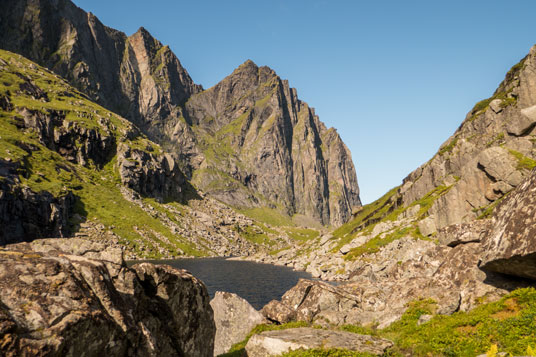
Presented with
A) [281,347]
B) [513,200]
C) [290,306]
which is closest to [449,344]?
[281,347]

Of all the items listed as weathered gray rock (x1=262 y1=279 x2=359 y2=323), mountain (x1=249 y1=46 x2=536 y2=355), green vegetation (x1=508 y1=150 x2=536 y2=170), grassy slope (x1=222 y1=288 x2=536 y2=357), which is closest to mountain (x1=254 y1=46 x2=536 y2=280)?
green vegetation (x1=508 y1=150 x2=536 y2=170)

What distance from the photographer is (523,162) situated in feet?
138

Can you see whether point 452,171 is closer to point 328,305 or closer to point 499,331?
point 328,305

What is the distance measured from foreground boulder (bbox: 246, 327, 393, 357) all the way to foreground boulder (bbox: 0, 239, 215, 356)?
3.51 m

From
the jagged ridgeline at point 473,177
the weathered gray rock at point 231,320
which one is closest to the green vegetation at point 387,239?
the jagged ridgeline at point 473,177

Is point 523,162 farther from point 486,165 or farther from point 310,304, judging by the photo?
point 310,304

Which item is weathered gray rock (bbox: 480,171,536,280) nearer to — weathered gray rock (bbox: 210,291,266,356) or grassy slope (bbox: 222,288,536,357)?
grassy slope (bbox: 222,288,536,357)

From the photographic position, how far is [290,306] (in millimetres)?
28500

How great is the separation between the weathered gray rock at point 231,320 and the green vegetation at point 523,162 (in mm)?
43031

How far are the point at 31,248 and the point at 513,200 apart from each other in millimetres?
25002

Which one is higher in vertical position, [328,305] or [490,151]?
[490,151]

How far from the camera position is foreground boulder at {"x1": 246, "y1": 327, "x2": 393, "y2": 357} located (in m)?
14.2

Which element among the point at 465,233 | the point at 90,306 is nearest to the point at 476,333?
the point at 465,233

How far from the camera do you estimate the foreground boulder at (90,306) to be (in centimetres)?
779
